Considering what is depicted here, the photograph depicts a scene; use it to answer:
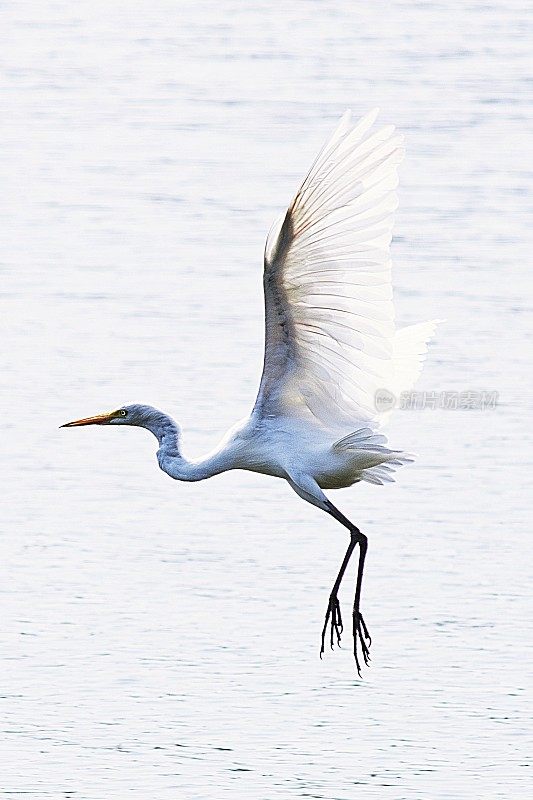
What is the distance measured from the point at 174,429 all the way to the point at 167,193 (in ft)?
30.3

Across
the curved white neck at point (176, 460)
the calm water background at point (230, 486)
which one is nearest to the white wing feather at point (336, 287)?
the curved white neck at point (176, 460)

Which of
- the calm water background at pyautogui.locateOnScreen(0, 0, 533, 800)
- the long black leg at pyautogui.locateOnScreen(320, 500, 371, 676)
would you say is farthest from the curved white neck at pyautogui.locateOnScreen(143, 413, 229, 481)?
the calm water background at pyautogui.locateOnScreen(0, 0, 533, 800)

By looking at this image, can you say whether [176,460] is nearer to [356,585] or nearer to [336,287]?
[356,585]

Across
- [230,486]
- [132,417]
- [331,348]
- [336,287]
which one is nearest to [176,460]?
[132,417]

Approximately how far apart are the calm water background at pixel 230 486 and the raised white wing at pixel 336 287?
1.43 metres

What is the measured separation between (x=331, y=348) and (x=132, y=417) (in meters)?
1.05

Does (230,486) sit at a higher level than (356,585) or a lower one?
lower

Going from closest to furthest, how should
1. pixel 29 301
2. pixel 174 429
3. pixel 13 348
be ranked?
pixel 174 429 < pixel 13 348 < pixel 29 301

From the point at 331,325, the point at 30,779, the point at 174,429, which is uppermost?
the point at 331,325

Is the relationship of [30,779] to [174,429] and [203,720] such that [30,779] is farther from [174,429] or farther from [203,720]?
[174,429]

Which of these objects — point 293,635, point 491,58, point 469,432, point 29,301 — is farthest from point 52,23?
point 293,635

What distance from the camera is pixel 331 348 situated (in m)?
7.83

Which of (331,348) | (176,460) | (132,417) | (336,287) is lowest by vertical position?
(176,460)

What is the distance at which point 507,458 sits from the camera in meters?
11.4
